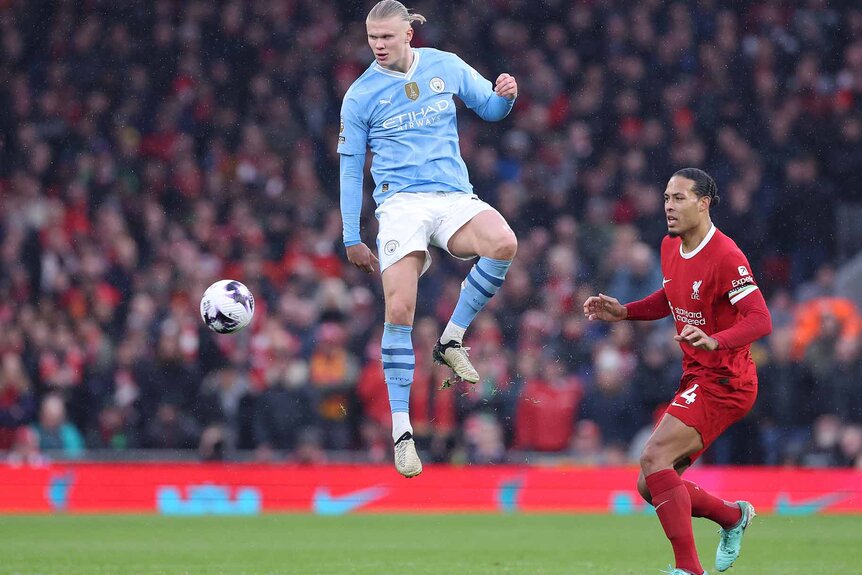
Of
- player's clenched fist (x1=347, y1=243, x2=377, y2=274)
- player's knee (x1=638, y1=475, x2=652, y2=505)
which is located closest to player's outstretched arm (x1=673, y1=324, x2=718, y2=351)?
player's knee (x1=638, y1=475, x2=652, y2=505)

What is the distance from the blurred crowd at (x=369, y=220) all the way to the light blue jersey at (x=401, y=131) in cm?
543

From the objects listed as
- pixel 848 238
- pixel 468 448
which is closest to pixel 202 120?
pixel 468 448

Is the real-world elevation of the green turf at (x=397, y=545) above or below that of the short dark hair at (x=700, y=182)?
below

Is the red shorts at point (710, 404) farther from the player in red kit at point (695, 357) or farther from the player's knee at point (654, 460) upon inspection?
the player's knee at point (654, 460)

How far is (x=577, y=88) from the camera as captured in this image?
1825 cm

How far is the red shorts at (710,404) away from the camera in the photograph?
783cm

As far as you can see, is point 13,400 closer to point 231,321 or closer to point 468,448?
point 468,448

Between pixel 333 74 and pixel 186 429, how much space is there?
6.18m

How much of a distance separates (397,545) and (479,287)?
3.57 meters

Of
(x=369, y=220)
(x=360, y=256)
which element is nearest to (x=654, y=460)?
(x=360, y=256)

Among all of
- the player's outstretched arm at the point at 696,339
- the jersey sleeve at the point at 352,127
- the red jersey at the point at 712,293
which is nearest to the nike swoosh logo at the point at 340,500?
the jersey sleeve at the point at 352,127

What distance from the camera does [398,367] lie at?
839cm

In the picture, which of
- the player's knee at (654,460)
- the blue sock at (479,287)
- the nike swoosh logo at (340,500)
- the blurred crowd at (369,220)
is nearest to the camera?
the player's knee at (654,460)

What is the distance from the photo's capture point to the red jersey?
7750 millimetres
